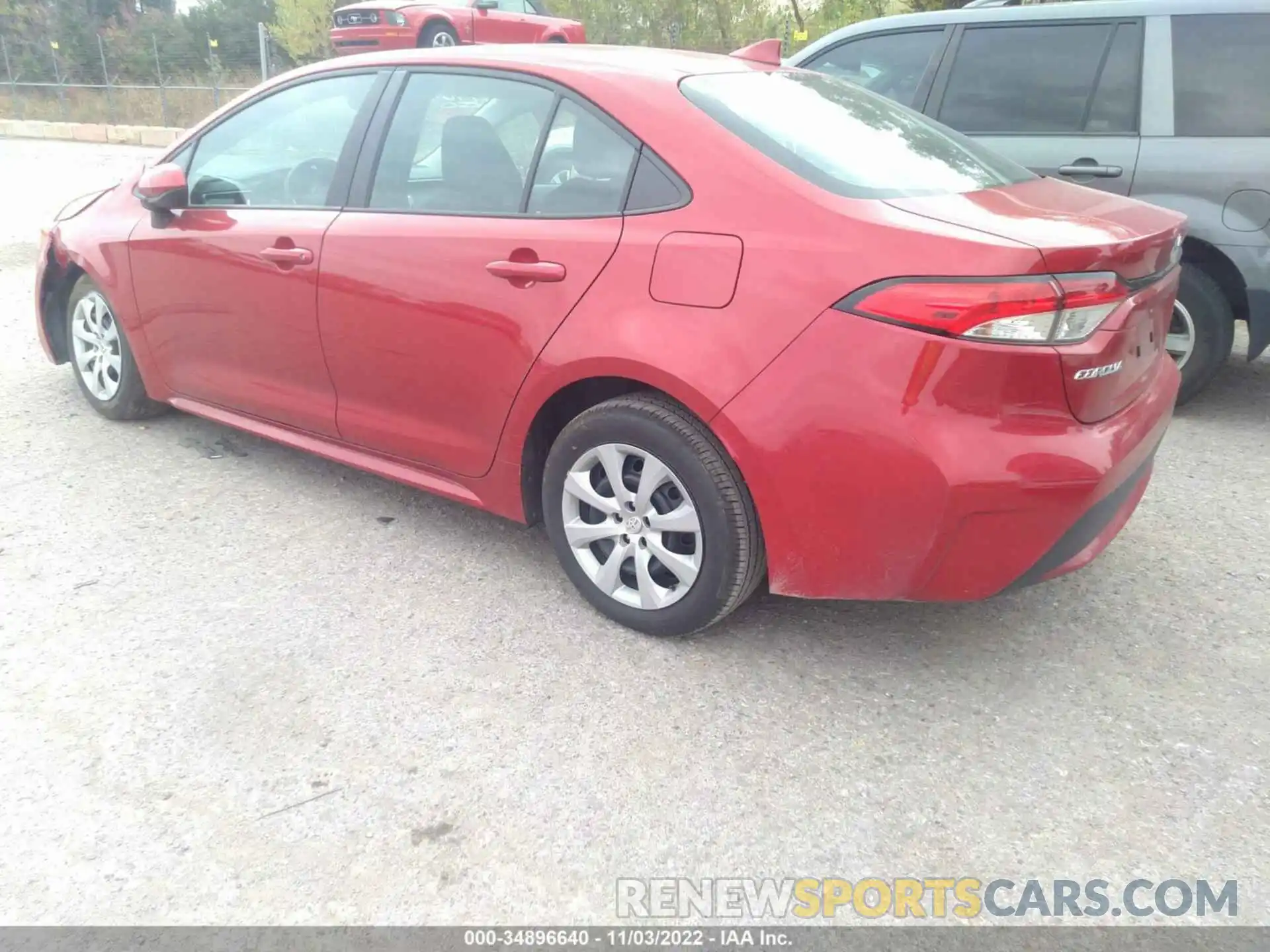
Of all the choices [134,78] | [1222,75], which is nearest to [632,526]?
[1222,75]

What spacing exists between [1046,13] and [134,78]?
25929 millimetres

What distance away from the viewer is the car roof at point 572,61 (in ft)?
9.95

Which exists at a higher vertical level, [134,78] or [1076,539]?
[134,78]

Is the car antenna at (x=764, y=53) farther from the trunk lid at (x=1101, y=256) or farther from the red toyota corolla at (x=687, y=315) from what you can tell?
the trunk lid at (x=1101, y=256)

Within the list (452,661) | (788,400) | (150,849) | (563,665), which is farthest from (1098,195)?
(150,849)

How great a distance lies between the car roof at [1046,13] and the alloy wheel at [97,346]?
147 inches

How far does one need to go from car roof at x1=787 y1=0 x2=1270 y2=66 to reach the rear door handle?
28.4 inches

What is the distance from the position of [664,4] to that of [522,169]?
19.9m

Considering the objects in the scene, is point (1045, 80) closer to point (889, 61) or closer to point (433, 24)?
point (889, 61)

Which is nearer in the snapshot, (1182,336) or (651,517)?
(651,517)

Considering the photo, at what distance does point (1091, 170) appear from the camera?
4727mm

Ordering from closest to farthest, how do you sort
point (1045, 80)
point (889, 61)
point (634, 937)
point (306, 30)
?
point (634, 937)
point (1045, 80)
point (889, 61)
point (306, 30)

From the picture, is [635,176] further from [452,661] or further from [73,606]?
[73,606]

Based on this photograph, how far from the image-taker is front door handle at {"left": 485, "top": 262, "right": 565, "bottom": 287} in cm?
289
